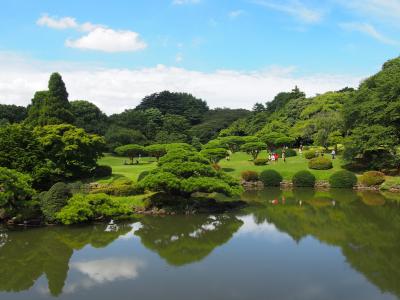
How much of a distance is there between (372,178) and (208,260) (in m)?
22.7

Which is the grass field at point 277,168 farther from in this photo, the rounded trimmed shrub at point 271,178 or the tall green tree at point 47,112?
the tall green tree at point 47,112

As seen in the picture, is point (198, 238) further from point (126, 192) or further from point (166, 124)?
point (166, 124)

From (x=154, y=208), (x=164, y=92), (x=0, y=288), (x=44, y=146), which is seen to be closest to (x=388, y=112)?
(x=154, y=208)

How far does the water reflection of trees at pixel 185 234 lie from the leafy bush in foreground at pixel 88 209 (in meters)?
1.75

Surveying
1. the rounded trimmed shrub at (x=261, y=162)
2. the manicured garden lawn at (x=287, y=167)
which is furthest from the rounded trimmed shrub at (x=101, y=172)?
the rounded trimmed shrub at (x=261, y=162)

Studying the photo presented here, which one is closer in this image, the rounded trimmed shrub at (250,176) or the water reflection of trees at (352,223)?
the water reflection of trees at (352,223)

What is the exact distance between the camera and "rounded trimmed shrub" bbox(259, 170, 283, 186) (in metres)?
36.6

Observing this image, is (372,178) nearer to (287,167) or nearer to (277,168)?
(287,167)

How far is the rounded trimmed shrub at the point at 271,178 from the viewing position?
1442 inches

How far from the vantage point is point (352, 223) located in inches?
869

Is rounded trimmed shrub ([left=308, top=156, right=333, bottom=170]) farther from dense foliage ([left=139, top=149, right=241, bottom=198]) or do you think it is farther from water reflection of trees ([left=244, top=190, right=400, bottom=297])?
dense foliage ([left=139, top=149, right=241, bottom=198])

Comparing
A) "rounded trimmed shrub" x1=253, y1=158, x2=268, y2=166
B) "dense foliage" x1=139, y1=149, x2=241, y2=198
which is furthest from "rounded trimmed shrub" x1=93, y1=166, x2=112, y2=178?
"rounded trimmed shrub" x1=253, y1=158, x2=268, y2=166

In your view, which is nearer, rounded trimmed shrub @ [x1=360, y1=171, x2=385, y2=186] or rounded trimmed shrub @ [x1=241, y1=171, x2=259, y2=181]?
rounded trimmed shrub @ [x1=360, y1=171, x2=385, y2=186]

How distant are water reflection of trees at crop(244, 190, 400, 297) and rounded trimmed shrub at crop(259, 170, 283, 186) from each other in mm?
2947
